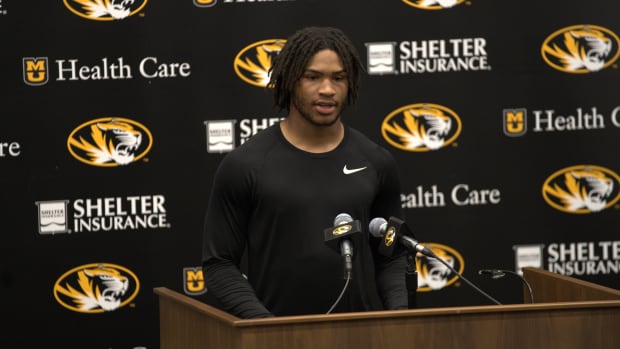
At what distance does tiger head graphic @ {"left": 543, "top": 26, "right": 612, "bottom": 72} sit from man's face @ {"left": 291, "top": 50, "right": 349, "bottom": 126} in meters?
2.28

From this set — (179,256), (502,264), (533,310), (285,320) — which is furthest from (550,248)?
(285,320)

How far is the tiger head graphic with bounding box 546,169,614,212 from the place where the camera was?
4754mm

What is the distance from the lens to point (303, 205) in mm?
2682

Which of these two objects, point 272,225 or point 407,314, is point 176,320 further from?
point 407,314

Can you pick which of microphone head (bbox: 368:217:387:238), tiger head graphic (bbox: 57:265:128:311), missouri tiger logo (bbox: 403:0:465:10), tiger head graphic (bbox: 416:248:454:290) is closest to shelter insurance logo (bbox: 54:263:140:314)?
tiger head graphic (bbox: 57:265:128:311)

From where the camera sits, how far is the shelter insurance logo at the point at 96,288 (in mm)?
4434

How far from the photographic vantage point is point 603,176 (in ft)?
15.7

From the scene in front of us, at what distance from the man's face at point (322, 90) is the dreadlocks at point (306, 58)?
18mm

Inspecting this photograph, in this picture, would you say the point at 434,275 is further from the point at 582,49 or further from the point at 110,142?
the point at 110,142

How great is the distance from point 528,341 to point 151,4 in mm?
2830

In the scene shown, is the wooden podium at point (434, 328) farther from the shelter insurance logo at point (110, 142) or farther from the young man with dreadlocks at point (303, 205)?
the shelter insurance logo at point (110, 142)

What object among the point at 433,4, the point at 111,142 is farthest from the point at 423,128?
the point at 111,142

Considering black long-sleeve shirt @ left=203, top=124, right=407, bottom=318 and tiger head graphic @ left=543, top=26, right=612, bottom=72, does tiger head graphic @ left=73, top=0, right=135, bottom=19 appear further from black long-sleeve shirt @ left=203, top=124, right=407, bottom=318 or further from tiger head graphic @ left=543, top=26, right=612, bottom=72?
tiger head graphic @ left=543, top=26, right=612, bottom=72

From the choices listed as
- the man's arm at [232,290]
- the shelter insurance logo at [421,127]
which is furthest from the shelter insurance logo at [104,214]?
the man's arm at [232,290]
